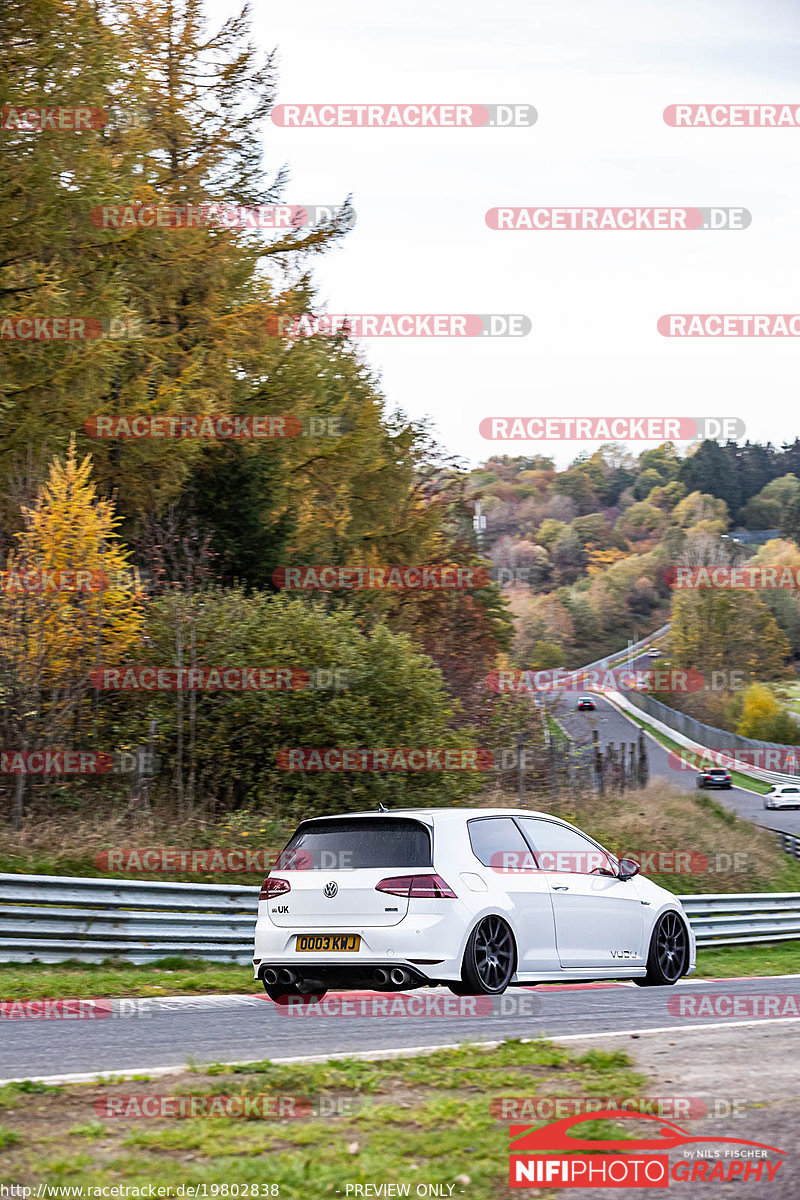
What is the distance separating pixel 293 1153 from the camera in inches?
191

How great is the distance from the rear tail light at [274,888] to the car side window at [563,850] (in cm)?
198

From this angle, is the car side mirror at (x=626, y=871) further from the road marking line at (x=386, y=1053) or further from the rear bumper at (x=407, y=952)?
the rear bumper at (x=407, y=952)

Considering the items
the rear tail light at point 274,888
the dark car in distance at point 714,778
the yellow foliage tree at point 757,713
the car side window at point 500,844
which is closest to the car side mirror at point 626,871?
the car side window at point 500,844

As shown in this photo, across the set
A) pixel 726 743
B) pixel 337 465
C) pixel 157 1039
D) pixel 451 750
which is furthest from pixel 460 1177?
pixel 726 743

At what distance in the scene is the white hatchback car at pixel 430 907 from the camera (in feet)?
29.7

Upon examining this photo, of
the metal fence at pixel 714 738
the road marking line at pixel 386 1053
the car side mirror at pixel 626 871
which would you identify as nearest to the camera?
the road marking line at pixel 386 1053

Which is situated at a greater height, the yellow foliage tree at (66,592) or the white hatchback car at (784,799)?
the yellow foliage tree at (66,592)

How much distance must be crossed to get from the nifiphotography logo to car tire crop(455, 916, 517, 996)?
12.9 feet

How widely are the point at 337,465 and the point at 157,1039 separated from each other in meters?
19.3

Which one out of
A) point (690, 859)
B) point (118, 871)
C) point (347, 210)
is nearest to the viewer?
point (118, 871)

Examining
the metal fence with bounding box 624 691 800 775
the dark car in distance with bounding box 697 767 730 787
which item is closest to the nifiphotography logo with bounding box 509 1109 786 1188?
the dark car in distance with bounding box 697 767 730 787

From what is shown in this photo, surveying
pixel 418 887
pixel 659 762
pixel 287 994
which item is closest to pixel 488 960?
pixel 418 887

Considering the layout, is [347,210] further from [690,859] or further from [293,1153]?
[293,1153]

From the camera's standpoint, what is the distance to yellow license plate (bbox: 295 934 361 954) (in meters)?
9.13
